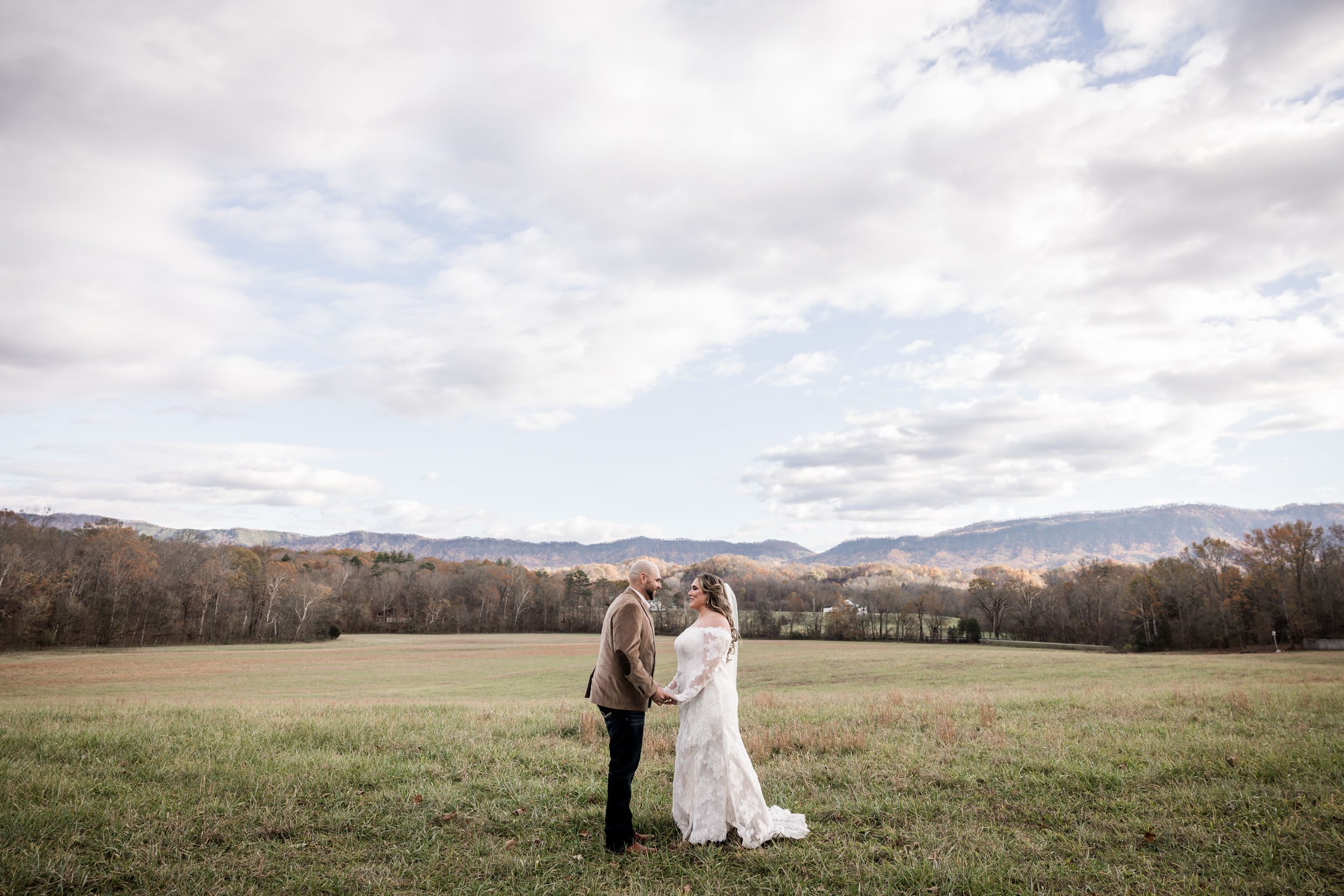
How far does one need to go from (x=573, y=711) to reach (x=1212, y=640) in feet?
309

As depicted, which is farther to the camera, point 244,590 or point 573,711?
point 244,590

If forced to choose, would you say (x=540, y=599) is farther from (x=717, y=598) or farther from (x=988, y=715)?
(x=717, y=598)

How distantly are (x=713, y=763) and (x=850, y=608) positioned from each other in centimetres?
11582

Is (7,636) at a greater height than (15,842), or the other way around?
(15,842)

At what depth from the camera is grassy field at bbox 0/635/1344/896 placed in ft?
18.1

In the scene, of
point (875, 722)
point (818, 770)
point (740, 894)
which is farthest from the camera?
point (875, 722)

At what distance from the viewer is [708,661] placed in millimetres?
6895

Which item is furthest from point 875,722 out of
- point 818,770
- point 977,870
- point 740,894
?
point 740,894

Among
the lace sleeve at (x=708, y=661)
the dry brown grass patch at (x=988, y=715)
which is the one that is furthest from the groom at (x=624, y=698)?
the dry brown grass patch at (x=988, y=715)

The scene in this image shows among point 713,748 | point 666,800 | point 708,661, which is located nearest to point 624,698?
point 708,661

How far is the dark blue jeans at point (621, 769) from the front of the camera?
6395 mm

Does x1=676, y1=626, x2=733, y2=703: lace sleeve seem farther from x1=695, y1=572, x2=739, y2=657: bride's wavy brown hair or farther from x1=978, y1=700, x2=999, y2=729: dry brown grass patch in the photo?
x1=978, y1=700, x2=999, y2=729: dry brown grass patch

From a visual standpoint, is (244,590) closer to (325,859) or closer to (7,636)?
(7,636)

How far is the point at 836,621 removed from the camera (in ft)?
364
